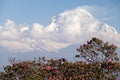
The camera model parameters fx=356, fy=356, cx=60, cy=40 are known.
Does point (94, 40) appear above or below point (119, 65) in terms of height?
above

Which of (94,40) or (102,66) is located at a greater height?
(94,40)

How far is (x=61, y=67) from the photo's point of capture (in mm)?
29750

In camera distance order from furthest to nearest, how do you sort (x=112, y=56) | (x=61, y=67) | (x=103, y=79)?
(x=112, y=56) → (x=61, y=67) → (x=103, y=79)

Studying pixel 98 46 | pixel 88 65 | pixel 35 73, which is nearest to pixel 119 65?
pixel 88 65

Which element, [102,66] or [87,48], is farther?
[87,48]

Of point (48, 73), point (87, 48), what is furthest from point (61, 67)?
point (87, 48)

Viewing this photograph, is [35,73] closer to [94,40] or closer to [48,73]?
[48,73]

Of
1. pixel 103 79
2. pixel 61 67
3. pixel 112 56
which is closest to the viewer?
Result: pixel 103 79

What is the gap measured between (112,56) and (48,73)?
688 cm

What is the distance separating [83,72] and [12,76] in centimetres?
574

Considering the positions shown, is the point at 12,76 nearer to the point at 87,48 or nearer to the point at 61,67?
the point at 61,67

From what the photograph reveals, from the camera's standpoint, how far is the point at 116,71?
1129 inches

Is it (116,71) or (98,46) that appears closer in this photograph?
(116,71)

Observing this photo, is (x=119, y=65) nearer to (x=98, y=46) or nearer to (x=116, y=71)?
(x=116, y=71)
